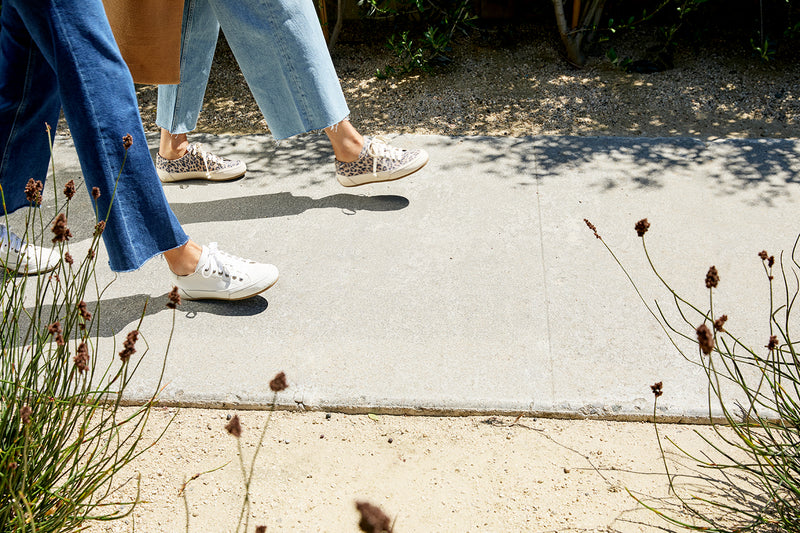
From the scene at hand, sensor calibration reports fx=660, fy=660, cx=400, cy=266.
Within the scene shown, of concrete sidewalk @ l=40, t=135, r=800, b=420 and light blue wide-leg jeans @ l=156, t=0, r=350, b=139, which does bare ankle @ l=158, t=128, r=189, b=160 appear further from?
light blue wide-leg jeans @ l=156, t=0, r=350, b=139

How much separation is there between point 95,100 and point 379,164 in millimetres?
1281

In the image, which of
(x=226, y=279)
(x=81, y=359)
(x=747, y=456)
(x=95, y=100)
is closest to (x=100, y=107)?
(x=95, y=100)

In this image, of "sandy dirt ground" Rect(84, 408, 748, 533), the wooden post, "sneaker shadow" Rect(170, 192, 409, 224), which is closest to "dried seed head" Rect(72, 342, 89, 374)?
"sandy dirt ground" Rect(84, 408, 748, 533)

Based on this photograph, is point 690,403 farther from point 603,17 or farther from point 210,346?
point 603,17

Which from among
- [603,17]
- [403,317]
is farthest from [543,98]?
[403,317]

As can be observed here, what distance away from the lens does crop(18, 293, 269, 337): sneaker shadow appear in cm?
246

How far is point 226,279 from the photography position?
2.45m

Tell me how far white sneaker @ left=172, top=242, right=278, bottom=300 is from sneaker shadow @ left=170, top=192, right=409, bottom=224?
2.13 feet

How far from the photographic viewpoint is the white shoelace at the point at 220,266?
2412mm

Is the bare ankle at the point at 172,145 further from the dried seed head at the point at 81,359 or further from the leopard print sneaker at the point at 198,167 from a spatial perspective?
the dried seed head at the point at 81,359

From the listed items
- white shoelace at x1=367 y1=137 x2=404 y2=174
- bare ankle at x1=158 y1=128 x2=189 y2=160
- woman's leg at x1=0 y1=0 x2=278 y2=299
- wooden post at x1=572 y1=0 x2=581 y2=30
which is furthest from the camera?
wooden post at x1=572 y1=0 x2=581 y2=30

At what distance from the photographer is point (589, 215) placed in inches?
115

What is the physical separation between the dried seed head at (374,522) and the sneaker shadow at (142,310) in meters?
1.02

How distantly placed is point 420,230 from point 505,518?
1.47 m
